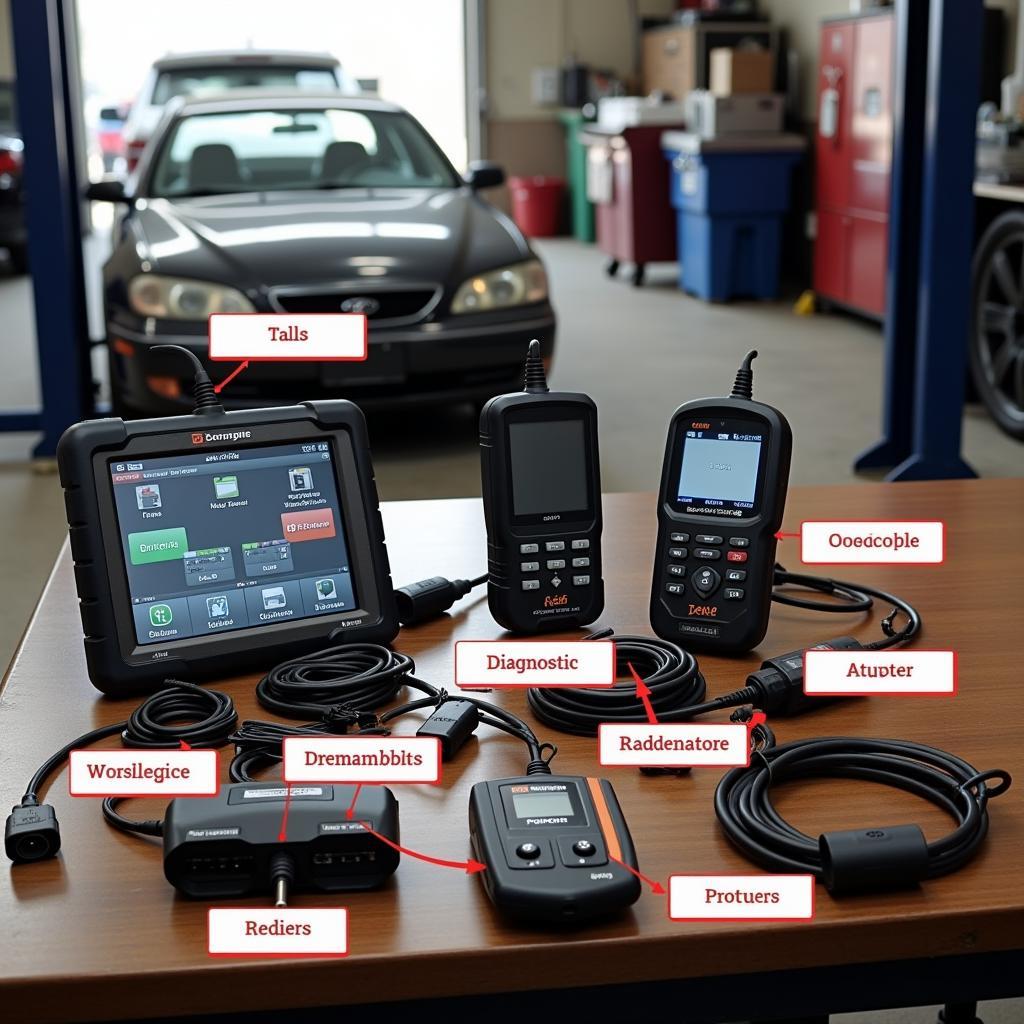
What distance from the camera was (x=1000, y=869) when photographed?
2.85 feet

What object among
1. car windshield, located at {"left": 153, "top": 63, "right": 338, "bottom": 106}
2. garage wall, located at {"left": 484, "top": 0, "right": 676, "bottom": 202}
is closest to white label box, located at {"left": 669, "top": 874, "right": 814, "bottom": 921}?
car windshield, located at {"left": 153, "top": 63, "right": 338, "bottom": 106}

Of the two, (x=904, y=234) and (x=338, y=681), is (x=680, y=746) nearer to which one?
(x=338, y=681)

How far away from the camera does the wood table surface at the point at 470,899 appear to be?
788 millimetres

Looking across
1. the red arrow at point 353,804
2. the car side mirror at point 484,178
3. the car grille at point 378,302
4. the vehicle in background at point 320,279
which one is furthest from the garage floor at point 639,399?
the red arrow at point 353,804

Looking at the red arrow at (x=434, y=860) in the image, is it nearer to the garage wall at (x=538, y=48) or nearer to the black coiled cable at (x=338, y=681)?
the black coiled cable at (x=338, y=681)

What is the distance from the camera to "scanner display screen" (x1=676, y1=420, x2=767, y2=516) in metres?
1.24

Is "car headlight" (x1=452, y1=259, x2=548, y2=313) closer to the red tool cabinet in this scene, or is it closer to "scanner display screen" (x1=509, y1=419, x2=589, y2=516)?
the red tool cabinet

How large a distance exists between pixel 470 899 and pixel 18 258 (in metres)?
9.04

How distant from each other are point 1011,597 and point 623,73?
33.6ft

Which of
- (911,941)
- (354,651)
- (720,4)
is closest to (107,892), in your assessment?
(354,651)

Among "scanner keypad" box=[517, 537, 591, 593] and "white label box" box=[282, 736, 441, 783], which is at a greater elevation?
"scanner keypad" box=[517, 537, 591, 593]

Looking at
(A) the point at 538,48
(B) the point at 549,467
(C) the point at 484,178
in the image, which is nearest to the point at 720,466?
(B) the point at 549,467

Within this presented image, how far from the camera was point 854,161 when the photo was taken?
6.67 metres

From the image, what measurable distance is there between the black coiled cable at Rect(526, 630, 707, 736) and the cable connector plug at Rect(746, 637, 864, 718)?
0.16 ft
